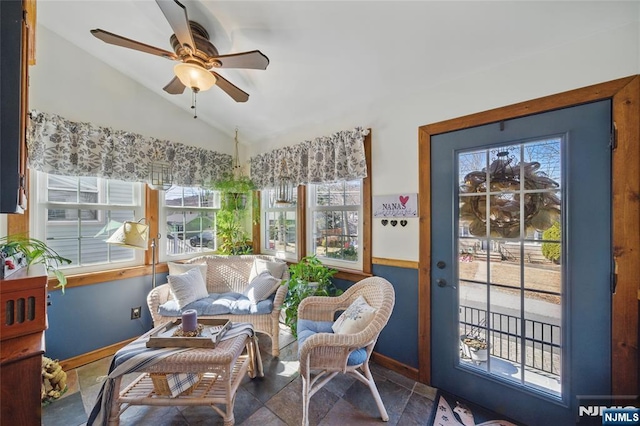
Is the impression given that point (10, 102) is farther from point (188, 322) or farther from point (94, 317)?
point (94, 317)

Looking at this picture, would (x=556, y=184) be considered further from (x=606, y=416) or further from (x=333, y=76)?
(x=333, y=76)

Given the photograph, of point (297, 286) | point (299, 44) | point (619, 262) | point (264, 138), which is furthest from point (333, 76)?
point (619, 262)

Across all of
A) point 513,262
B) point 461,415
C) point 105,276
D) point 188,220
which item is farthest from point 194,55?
point 461,415

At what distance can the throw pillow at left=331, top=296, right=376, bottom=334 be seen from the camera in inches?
64.6

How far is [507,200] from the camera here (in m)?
1.66

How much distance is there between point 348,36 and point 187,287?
2527mm

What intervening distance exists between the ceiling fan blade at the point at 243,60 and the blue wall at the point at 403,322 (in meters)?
1.85

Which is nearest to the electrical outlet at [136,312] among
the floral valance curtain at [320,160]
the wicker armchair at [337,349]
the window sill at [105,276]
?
the window sill at [105,276]

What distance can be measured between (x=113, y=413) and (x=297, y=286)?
1.43m

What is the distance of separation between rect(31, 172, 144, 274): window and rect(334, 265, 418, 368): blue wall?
2658 millimetres

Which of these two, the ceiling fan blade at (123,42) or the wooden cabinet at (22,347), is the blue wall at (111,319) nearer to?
the wooden cabinet at (22,347)

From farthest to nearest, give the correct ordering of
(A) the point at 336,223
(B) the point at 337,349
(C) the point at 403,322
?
(A) the point at 336,223 → (C) the point at 403,322 → (B) the point at 337,349

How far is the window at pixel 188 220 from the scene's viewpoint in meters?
2.90

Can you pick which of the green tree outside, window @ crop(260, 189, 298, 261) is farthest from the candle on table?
the green tree outside
